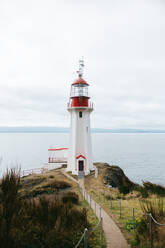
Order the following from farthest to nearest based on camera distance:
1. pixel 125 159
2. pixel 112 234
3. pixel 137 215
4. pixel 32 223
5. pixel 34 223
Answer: pixel 125 159, pixel 137 215, pixel 112 234, pixel 34 223, pixel 32 223

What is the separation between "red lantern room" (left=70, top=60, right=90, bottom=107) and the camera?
21.4 m

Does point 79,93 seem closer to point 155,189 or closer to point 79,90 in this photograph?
point 79,90

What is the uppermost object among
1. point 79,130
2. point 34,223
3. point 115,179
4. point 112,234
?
point 79,130

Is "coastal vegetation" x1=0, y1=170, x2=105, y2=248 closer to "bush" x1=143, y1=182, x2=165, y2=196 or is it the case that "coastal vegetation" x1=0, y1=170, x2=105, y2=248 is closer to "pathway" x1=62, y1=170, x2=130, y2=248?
"pathway" x1=62, y1=170, x2=130, y2=248

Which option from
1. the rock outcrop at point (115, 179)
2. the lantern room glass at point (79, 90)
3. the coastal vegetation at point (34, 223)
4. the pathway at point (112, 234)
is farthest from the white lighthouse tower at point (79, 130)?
the coastal vegetation at point (34, 223)

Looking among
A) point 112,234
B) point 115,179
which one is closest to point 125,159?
point 115,179

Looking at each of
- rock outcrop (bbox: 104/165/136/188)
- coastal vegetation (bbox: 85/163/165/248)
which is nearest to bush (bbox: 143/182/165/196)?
coastal vegetation (bbox: 85/163/165/248)

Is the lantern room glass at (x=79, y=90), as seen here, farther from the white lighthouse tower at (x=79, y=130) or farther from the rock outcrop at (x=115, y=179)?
the rock outcrop at (x=115, y=179)

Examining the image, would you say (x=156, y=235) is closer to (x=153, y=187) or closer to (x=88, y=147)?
(x=153, y=187)

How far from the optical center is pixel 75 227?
598cm

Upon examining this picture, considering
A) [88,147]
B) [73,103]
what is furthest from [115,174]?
[73,103]

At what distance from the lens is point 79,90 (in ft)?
71.5

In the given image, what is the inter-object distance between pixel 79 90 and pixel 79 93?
354 millimetres

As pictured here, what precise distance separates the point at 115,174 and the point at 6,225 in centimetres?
2045
